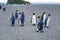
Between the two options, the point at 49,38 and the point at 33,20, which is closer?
the point at 49,38

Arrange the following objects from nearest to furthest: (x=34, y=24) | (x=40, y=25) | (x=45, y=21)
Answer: (x=40, y=25)
(x=45, y=21)
(x=34, y=24)

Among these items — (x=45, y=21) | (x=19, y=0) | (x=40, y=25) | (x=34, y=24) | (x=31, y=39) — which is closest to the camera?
(x=31, y=39)

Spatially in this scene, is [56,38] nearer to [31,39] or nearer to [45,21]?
[31,39]

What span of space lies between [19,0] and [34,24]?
165m

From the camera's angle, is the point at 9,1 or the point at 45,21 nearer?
the point at 45,21

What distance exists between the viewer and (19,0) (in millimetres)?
192125

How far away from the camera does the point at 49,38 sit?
19359mm

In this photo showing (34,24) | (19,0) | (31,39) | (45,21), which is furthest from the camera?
(19,0)

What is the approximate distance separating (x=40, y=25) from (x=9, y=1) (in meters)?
159

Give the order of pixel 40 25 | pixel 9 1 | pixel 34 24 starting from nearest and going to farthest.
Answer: pixel 40 25
pixel 34 24
pixel 9 1

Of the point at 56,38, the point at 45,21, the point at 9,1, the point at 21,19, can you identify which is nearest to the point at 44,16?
the point at 45,21

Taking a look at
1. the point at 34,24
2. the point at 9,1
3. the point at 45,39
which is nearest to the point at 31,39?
the point at 45,39

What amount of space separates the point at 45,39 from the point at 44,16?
7.91 meters

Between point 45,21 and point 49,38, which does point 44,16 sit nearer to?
point 45,21
